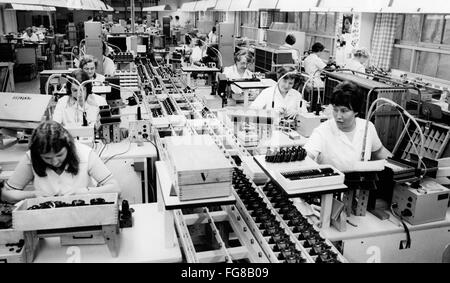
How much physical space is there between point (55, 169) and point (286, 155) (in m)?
1.30

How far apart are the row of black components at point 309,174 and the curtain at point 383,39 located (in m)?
5.50

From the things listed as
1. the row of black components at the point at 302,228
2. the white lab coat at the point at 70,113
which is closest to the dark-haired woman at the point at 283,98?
the white lab coat at the point at 70,113

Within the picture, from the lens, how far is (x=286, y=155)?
217 centimetres

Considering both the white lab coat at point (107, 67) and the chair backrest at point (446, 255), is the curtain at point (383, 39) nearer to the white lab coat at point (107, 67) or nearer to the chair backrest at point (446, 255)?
the white lab coat at point (107, 67)

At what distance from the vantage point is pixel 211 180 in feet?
5.67

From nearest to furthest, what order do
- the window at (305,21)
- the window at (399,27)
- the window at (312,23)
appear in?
the window at (399,27), the window at (312,23), the window at (305,21)

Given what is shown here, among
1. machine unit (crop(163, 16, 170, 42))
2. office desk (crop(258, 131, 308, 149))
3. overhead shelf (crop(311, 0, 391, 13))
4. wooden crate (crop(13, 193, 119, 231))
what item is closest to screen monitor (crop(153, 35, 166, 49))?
machine unit (crop(163, 16, 170, 42))

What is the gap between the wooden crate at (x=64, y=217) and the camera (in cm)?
168

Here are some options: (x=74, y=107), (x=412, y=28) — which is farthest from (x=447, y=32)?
(x=74, y=107)
